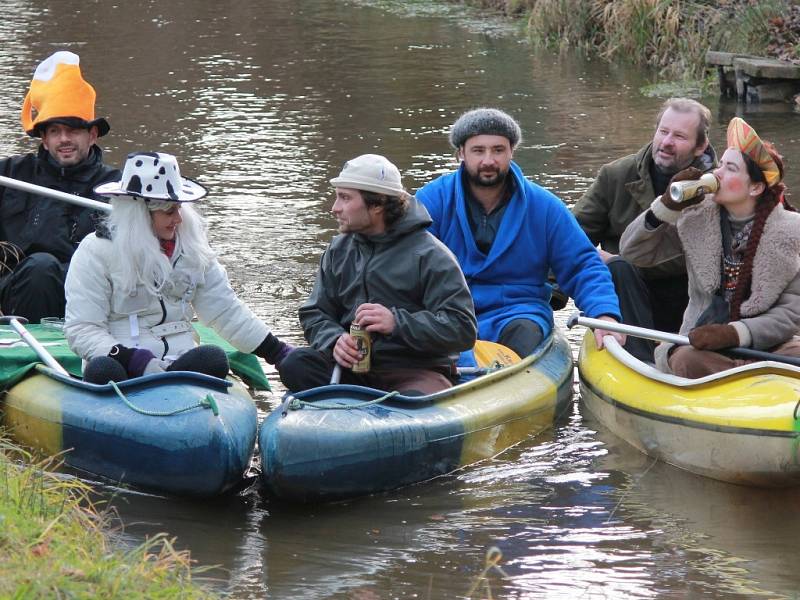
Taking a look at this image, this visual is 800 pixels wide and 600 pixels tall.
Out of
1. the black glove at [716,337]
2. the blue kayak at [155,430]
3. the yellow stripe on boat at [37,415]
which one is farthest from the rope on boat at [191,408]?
the black glove at [716,337]

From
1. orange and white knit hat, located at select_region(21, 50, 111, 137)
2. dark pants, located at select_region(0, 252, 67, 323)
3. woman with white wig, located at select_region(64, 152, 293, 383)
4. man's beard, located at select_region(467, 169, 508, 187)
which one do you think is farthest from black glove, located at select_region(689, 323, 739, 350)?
orange and white knit hat, located at select_region(21, 50, 111, 137)

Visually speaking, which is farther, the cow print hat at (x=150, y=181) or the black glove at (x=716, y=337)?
the black glove at (x=716, y=337)

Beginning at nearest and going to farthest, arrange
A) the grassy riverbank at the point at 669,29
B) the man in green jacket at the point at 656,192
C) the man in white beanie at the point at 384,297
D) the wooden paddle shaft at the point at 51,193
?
the man in white beanie at the point at 384,297, the wooden paddle shaft at the point at 51,193, the man in green jacket at the point at 656,192, the grassy riverbank at the point at 669,29

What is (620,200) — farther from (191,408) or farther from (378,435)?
(191,408)

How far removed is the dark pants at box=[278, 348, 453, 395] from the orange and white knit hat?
1796mm

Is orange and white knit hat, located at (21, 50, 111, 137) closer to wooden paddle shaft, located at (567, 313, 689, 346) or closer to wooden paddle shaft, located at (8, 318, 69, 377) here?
wooden paddle shaft, located at (8, 318, 69, 377)

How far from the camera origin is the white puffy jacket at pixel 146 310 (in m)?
5.95

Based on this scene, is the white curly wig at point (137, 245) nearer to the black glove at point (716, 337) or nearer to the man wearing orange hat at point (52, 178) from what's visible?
the man wearing orange hat at point (52, 178)

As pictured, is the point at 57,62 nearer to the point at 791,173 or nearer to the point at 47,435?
the point at 47,435

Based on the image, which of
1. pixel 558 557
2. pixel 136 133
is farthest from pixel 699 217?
pixel 136 133

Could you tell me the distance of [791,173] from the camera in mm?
12336

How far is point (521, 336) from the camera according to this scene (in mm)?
6934

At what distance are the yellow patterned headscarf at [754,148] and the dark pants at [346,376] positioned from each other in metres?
1.54

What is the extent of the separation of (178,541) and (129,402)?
1.93 ft
